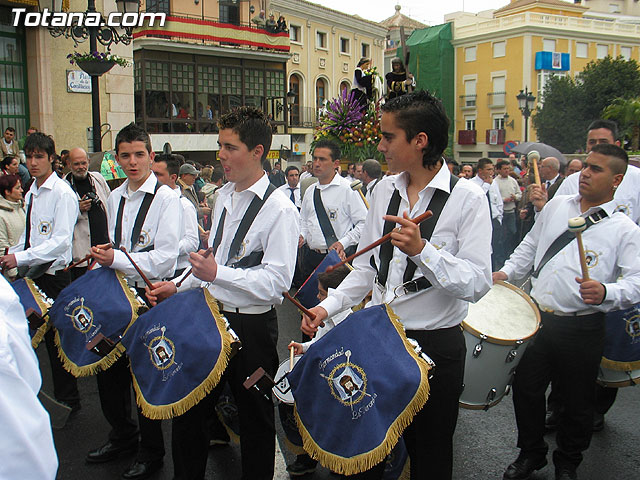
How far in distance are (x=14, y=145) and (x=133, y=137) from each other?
10056 millimetres

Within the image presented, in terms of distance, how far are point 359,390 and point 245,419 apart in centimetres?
114

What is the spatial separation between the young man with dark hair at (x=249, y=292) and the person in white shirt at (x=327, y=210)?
3.33m

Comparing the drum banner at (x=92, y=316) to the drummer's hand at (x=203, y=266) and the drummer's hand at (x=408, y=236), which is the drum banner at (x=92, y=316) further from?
the drummer's hand at (x=408, y=236)

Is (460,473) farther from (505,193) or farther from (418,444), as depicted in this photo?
(505,193)

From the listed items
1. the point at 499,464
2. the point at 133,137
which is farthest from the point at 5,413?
the point at 499,464

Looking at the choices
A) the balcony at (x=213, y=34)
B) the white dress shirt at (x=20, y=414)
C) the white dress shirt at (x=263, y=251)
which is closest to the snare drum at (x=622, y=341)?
the white dress shirt at (x=263, y=251)

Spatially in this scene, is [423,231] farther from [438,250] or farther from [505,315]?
[505,315]

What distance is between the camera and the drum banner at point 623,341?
12.7ft

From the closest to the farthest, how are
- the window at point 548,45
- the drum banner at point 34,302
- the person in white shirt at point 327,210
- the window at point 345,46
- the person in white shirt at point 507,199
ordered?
1. the drum banner at point 34,302
2. the person in white shirt at point 327,210
3. the person in white shirt at point 507,199
4. the window at point 345,46
5. the window at point 548,45

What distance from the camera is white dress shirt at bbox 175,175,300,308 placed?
3.13 meters

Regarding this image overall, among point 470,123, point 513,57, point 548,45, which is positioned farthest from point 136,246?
point 470,123

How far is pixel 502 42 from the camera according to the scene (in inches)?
2013

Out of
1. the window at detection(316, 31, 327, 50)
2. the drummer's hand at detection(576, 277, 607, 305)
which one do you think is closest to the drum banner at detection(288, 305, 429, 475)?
the drummer's hand at detection(576, 277, 607, 305)

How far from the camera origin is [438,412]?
271 cm
